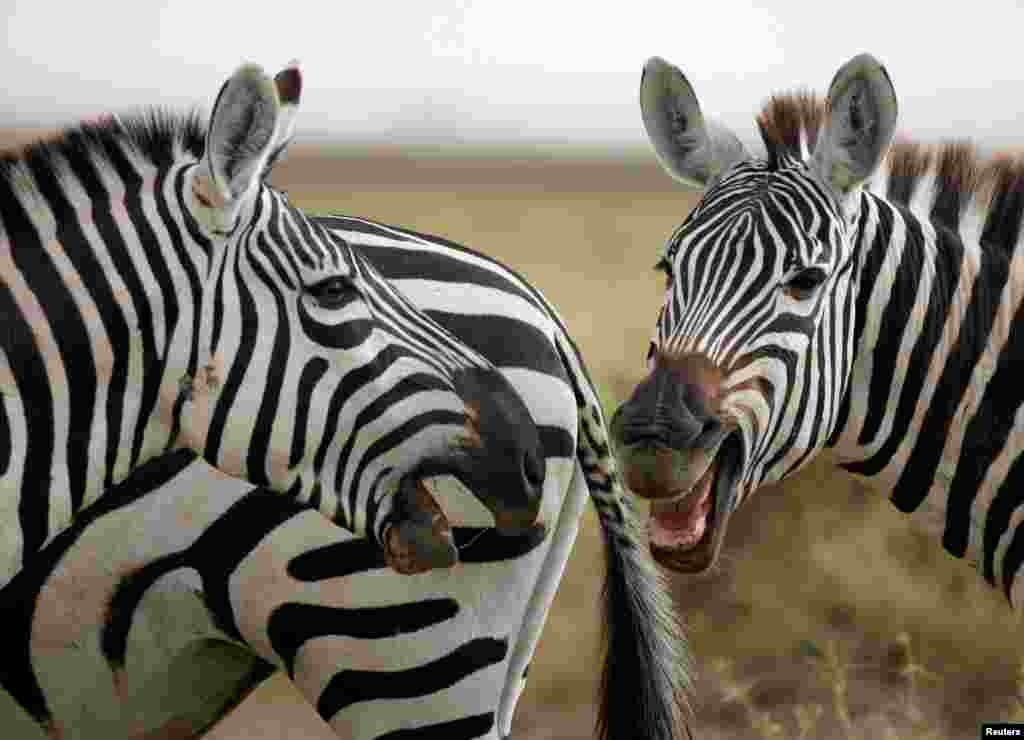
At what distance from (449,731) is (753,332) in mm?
1229

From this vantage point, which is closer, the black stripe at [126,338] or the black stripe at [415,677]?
the black stripe at [126,338]

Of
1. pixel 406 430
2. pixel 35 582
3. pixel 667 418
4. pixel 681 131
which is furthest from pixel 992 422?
pixel 35 582

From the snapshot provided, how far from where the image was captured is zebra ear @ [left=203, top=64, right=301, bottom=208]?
233 centimetres

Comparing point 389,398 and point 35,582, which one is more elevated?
point 389,398

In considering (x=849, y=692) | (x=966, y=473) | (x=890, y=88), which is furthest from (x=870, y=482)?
(x=849, y=692)

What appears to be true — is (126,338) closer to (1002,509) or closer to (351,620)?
(351,620)

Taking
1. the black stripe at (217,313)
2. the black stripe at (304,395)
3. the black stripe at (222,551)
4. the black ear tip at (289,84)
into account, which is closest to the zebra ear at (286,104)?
the black ear tip at (289,84)

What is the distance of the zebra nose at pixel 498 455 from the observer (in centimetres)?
247

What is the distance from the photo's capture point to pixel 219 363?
2449mm

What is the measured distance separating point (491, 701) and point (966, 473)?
4.14 feet

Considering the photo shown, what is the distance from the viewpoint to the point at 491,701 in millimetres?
2965

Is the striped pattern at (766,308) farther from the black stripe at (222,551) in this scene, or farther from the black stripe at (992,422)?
the black stripe at (222,551)

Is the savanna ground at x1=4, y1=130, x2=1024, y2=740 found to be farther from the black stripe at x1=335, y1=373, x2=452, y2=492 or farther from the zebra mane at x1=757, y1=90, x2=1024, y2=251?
the black stripe at x1=335, y1=373, x2=452, y2=492

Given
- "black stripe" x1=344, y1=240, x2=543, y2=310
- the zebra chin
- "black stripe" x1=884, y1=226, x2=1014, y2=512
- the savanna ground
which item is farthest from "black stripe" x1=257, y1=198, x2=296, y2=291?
the savanna ground
